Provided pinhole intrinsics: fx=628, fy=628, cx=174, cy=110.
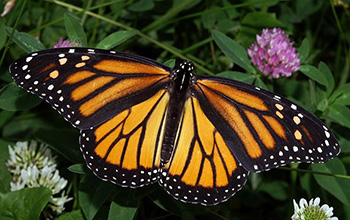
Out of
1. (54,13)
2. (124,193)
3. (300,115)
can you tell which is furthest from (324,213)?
(54,13)

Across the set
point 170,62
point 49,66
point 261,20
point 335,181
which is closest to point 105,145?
point 49,66

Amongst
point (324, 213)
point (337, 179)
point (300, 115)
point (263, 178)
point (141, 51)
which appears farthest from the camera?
point (141, 51)

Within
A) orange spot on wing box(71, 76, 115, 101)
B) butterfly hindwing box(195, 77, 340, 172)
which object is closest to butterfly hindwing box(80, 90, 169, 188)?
orange spot on wing box(71, 76, 115, 101)

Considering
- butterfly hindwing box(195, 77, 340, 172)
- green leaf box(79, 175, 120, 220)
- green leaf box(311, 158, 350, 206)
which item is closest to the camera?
butterfly hindwing box(195, 77, 340, 172)

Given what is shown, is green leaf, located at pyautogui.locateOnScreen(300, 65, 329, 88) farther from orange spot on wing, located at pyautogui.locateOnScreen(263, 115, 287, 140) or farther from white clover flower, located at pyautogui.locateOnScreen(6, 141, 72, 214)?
white clover flower, located at pyautogui.locateOnScreen(6, 141, 72, 214)

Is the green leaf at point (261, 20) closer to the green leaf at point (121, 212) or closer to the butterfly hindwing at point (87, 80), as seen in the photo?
the butterfly hindwing at point (87, 80)

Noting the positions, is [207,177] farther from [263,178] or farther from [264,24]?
[264,24]
